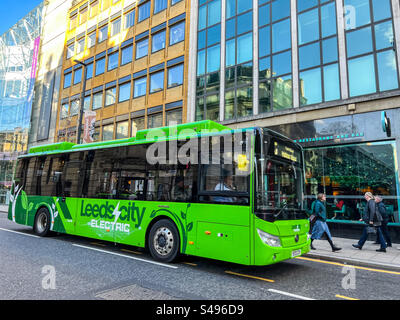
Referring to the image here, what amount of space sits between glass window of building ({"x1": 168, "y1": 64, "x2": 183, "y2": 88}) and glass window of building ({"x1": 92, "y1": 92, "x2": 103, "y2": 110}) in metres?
8.44

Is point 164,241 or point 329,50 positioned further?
point 329,50

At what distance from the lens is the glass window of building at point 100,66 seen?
2605cm

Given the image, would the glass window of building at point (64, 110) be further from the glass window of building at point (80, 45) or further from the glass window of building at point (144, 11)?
the glass window of building at point (144, 11)

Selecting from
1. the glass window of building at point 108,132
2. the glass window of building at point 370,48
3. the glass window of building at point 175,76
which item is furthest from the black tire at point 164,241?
the glass window of building at point 108,132

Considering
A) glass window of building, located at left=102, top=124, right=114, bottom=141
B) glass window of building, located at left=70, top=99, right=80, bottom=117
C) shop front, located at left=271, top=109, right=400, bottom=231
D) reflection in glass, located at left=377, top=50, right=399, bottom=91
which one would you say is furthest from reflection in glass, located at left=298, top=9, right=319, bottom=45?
glass window of building, located at left=70, top=99, right=80, bottom=117

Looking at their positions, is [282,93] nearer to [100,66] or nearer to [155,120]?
[155,120]

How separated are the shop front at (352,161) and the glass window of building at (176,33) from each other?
473 inches

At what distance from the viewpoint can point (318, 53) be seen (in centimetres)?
1359

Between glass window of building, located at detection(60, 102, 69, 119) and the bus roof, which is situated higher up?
glass window of building, located at detection(60, 102, 69, 119)

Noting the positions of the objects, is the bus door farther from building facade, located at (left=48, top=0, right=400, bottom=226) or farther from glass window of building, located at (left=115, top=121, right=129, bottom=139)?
glass window of building, located at (left=115, top=121, right=129, bottom=139)

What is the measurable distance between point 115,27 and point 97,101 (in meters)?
7.03

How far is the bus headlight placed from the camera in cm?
512

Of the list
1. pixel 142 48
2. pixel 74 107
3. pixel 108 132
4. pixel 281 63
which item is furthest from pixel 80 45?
pixel 281 63
